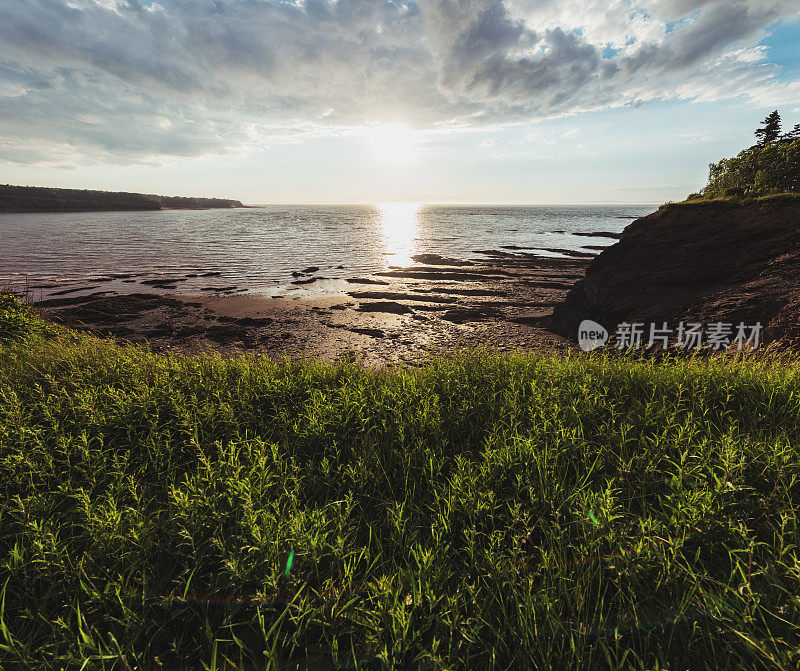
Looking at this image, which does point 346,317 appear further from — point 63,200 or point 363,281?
point 63,200

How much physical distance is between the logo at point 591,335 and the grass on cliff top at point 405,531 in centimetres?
650

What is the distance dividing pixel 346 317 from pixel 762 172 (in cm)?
1484

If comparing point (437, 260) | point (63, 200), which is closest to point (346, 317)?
point (437, 260)

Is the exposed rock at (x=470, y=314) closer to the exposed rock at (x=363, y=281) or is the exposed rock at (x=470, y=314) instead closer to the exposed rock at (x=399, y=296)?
the exposed rock at (x=399, y=296)

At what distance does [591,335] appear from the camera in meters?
11.3

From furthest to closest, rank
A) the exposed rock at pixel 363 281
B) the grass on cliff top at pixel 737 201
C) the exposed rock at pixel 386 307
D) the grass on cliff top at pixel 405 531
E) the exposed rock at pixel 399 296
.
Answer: the exposed rock at pixel 363 281, the exposed rock at pixel 399 296, the exposed rock at pixel 386 307, the grass on cliff top at pixel 737 201, the grass on cliff top at pixel 405 531

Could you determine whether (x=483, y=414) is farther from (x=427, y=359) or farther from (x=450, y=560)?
(x=427, y=359)

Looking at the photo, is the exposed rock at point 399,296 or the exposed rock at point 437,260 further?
the exposed rock at point 437,260

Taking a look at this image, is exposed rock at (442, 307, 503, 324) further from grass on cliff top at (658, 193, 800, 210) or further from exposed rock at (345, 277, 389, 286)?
grass on cliff top at (658, 193, 800, 210)

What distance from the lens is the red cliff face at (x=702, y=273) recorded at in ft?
27.0

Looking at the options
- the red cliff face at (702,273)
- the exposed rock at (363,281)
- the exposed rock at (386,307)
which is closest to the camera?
the red cliff face at (702,273)

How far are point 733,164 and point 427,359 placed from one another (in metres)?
14.8

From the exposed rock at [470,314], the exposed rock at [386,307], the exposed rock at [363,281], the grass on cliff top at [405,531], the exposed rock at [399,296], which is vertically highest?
the grass on cliff top at [405,531]

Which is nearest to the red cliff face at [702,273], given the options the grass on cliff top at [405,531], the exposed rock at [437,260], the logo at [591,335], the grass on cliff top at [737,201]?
the grass on cliff top at [737,201]
